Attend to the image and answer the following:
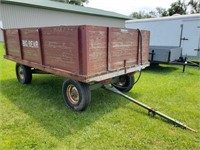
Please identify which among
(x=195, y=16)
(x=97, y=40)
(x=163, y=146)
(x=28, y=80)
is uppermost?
(x=195, y=16)

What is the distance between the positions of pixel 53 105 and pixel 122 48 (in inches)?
78.5

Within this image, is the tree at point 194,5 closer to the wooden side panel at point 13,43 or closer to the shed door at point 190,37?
the shed door at point 190,37

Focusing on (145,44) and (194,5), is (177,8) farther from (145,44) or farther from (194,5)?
(145,44)

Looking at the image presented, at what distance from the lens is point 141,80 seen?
6242 millimetres

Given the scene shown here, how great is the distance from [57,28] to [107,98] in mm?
2065

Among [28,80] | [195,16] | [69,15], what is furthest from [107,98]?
[69,15]

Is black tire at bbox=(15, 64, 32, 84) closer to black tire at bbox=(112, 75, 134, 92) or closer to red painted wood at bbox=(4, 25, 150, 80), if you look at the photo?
red painted wood at bbox=(4, 25, 150, 80)

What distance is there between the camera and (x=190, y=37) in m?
8.77

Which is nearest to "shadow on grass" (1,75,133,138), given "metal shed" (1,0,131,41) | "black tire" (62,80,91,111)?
"black tire" (62,80,91,111)

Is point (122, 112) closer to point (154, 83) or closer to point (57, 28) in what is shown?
point (57, 28)

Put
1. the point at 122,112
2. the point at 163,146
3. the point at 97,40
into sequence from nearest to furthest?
the point at 163,146 < the point at 97,40 < the point at 122,112

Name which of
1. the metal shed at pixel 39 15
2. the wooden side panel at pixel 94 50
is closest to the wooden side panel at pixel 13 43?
the wooden side panel at pixel 94 50

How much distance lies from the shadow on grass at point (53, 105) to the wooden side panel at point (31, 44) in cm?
93

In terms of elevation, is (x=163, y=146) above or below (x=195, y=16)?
below
